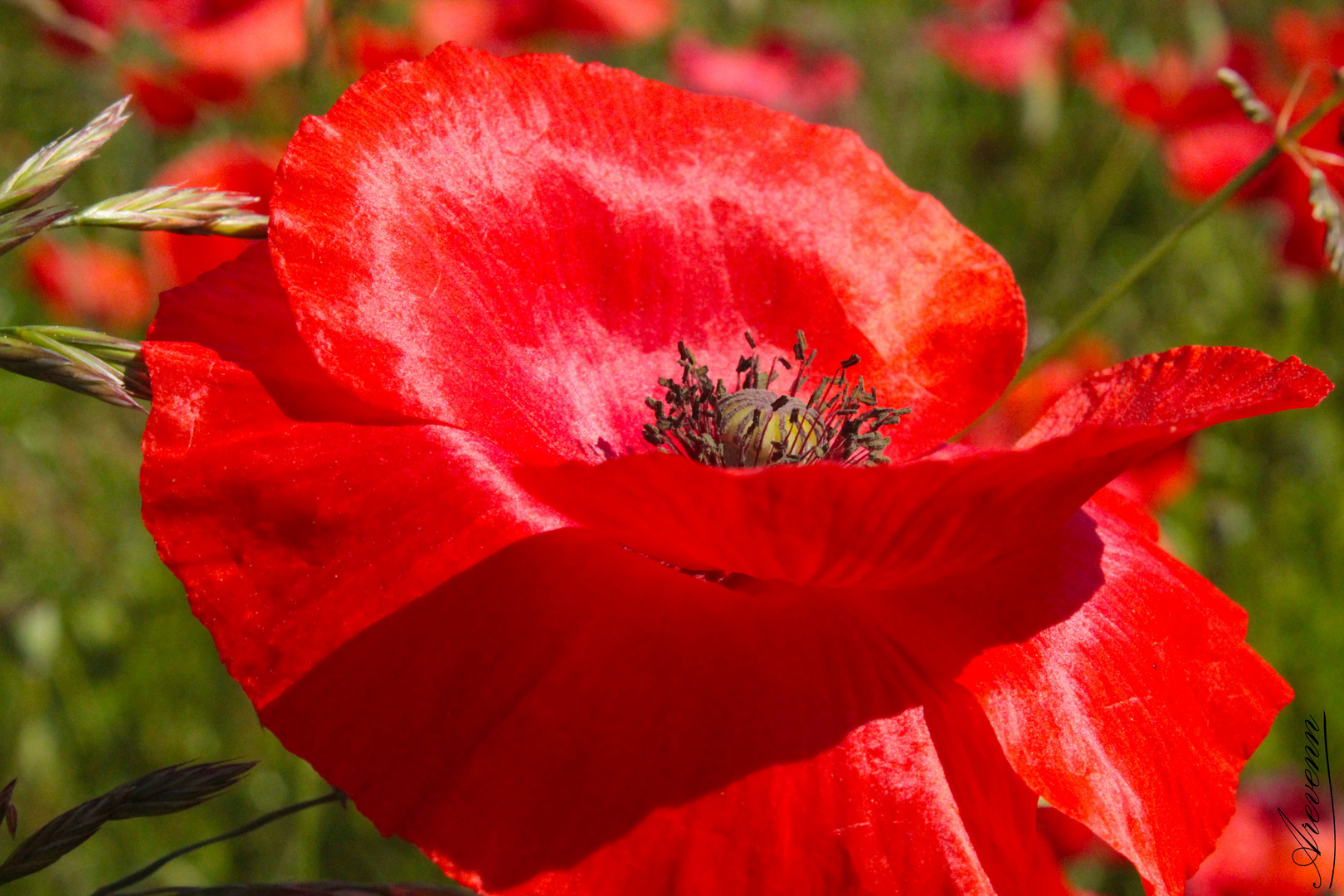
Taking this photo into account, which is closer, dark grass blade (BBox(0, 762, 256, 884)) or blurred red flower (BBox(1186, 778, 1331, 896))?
dark grass blade (BBox(0, 762, 256, 884))

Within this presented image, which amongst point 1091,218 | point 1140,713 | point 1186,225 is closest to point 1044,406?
point 1186,225

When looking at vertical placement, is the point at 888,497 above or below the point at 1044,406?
above

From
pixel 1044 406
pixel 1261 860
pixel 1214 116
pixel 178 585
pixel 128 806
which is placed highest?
pixel 128 806

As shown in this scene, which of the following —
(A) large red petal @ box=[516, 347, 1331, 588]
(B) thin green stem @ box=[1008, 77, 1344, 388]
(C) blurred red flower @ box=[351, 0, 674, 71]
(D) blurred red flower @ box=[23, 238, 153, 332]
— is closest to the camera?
(A) large red petal @ box=[516, 347, 1331, 588]

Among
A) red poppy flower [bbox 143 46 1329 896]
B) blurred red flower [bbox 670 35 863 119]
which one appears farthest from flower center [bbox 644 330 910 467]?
blurred red flower [bbox 670 35 863 119]

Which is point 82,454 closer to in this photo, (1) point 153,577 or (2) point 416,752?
(1) point 153,577

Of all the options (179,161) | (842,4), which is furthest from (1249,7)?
(179,161)

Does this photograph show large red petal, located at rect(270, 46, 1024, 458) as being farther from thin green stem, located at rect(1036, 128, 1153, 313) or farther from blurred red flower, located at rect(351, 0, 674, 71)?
thin green stem, located at rect(1036, 128, 1153, 313)

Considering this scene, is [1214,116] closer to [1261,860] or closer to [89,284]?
[1261,860]
